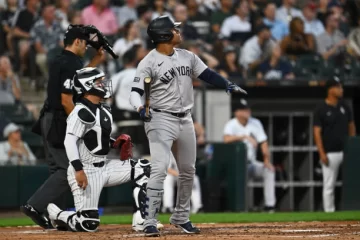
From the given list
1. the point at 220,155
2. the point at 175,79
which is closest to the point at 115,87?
the point at 220,155

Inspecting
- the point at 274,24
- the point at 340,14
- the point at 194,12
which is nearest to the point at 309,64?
the point at 274,24

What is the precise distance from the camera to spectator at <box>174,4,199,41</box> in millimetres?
15270

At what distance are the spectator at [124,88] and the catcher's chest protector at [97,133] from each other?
18.9 feet

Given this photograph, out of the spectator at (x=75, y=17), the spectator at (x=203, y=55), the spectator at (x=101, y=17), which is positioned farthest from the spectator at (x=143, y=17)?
the spectator at (x=75, y=17)

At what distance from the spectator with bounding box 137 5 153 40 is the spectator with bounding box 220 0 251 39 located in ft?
4.22

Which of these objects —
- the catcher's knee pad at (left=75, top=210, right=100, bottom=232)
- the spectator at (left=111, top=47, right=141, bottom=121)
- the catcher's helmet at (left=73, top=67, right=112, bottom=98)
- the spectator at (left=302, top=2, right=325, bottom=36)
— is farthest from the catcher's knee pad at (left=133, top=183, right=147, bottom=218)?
the spectator at (left=302, top=2, right=325, bottom=36)

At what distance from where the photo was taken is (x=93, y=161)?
25.8 feet

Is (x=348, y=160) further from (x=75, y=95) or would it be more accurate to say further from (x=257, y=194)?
(x=75, y=95)

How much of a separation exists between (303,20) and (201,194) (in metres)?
4.49

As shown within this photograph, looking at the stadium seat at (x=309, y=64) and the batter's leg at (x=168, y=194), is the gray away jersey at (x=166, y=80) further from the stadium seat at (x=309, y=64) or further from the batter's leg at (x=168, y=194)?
the stadium seat at (x=309, y=64)

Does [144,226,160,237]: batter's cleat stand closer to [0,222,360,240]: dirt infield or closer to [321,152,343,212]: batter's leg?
[0,222,360,240]: dirt infield

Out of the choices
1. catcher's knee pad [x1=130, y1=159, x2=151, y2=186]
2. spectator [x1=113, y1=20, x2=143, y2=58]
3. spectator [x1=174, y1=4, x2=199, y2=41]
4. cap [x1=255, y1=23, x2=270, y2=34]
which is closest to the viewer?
catcher's knee pad [x1=130, y1=159, x2=151, y2=186]

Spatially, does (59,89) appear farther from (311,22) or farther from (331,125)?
(311,22)

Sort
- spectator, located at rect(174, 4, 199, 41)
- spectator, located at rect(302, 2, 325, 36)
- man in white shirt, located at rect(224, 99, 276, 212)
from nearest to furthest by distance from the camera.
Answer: man in white shirt, located at rect(224, 99, 276, 212)
spectator, located at rect(174, 4, 199, 41)
spectator, located at rect(302, 2, 325, 36)
